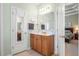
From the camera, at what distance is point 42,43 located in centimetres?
175

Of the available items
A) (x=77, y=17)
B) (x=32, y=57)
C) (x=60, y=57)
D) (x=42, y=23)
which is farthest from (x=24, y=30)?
(x=77, y=17)

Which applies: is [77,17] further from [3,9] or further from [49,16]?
[3,9]

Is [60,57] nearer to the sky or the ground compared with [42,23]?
nearer to the ground

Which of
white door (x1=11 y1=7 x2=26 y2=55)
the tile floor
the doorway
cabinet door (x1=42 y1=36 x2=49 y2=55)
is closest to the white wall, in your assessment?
the doorway

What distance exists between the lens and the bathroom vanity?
1725mm

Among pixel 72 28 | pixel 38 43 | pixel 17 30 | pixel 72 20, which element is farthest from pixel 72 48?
pixel 17 30

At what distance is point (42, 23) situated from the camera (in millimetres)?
1722

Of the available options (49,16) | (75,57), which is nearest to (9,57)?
(49,16)

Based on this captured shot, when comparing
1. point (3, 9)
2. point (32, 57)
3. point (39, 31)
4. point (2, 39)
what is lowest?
point (32, 57)

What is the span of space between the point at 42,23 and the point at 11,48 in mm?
683

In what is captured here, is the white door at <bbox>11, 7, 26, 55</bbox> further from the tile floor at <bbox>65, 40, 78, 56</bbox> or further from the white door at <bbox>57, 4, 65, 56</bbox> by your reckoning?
the tile floor at <bbox>65, 40, 78, 56</bbox>

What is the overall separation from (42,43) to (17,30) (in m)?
0.49

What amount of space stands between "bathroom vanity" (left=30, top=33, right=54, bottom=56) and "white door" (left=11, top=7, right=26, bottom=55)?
182 mm

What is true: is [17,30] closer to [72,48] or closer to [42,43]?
[42,43]
